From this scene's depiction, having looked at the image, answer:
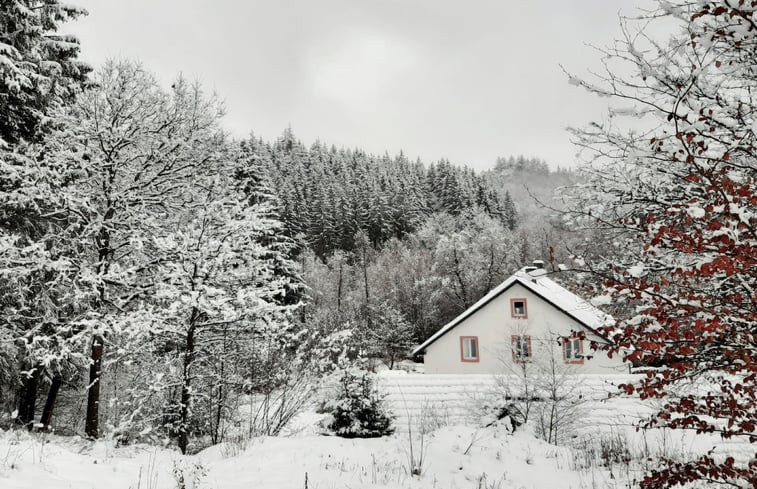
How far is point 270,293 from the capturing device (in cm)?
1045

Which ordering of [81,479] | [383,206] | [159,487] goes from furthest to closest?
[383,206] → [159,487] → [81,479]

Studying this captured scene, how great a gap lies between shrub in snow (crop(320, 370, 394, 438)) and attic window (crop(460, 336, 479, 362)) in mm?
16382

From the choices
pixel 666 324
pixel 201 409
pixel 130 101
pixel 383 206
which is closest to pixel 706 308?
pixel 666 324

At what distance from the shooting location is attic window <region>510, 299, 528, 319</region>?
24.2 meters

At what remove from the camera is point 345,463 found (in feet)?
23.0

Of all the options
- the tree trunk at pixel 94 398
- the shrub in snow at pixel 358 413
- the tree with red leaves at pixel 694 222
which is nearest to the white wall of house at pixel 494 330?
the shrub in snow at pixel 358 413

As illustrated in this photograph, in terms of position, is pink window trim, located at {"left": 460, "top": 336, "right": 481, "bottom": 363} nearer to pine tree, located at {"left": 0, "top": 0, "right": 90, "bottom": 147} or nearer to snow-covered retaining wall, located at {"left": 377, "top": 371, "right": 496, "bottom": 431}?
snow-covered retaining wall, located at {"left": 377, "top": 371, "right": 496, "bottom": 431}

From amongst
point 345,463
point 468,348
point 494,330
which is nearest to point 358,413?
point 345,463

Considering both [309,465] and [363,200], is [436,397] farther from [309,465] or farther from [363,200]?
[363,200]

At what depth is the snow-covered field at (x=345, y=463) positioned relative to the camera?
219 inches

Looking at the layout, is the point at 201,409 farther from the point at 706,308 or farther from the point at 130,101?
the point at 706,308

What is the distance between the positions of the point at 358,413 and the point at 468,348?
17119 millimetres

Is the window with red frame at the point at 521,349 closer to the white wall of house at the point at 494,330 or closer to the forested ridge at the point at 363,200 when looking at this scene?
the white wall of house at the point at 494,330

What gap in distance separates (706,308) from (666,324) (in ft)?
0.94
